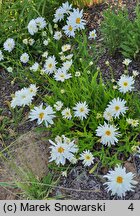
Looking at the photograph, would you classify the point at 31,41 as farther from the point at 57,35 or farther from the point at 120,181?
the point at 120,181

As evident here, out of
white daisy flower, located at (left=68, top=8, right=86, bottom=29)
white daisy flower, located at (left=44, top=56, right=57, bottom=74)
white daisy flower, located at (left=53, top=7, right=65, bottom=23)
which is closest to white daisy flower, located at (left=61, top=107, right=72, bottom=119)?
white daisy flower, located at (left=44, top=56, right=57, bottom=74)

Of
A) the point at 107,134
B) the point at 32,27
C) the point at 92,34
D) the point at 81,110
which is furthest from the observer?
the point at 32,27

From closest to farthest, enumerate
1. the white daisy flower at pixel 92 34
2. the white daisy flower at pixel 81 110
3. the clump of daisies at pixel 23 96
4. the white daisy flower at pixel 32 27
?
1. the white daisy flower at pixel 81 110
2. the clump of daisies at pixel 23 96
3. the white daisy flower at pixel 92 34
4. the white daisy flower at pixel 32 27

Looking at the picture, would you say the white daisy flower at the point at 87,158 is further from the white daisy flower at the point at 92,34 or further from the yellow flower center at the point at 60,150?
the white daisy flower at the point at 92,34

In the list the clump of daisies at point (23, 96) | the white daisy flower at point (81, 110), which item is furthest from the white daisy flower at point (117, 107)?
the clump of daisies at point (23, 96)

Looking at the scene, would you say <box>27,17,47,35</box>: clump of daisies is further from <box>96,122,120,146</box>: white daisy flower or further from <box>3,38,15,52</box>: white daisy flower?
<box>96,122,120,146</box>: white daisy flower

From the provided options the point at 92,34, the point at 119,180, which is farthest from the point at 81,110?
the point at 92,34
